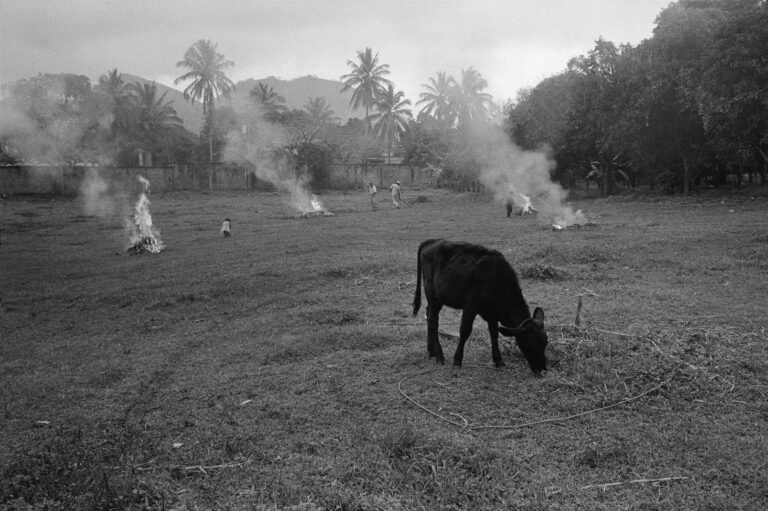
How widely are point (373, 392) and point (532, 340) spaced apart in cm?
223

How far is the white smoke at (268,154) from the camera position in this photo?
1855 inches

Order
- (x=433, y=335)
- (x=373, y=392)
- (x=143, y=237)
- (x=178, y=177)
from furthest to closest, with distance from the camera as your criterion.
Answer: (x=178, y=177), (x=143, y=237), (x=433, y=335), (x=373, y=392)

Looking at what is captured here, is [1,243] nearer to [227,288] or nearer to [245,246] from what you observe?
[245,246]

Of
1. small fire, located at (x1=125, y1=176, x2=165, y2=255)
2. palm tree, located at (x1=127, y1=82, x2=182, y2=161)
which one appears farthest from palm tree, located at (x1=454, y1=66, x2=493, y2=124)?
small fire, located at (x1=125, y1=176, x2=165, y2=255)

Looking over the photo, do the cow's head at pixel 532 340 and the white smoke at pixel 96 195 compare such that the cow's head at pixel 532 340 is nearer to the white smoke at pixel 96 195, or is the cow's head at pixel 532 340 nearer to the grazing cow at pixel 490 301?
the grazing cow at pixel 490 301

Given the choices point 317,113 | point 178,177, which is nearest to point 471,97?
point 317,113

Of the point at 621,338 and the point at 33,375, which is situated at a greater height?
the point at 621,338

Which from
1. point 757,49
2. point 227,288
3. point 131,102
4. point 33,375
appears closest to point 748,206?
point 757,49

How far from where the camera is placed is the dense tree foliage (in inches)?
973

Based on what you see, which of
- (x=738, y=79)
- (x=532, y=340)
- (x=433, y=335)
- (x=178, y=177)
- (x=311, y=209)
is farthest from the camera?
(x=178, y=177)

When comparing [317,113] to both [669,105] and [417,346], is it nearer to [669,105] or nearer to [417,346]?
[669,105]

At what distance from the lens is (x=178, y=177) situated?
4812cm

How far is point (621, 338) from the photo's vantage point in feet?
27.9

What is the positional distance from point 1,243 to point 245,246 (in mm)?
10390
